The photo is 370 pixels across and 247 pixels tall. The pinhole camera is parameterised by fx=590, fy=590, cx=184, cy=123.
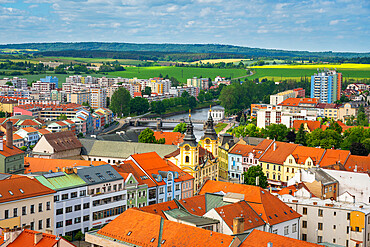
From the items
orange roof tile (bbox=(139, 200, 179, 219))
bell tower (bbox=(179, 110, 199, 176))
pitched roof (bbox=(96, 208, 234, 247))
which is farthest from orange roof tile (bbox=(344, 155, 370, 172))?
pitched roof (bbox=(96, 208, 234, 247))

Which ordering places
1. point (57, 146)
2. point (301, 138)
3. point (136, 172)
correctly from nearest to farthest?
1. point (136, 172)
2. point (57, 146)
3. point (301, 138)

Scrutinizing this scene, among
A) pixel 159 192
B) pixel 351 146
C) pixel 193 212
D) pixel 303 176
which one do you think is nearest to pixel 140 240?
pixel 193 212

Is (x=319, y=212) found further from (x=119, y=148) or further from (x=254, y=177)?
(x=119, y=148)

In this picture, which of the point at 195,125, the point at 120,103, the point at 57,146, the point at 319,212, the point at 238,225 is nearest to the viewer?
the point at 238,225

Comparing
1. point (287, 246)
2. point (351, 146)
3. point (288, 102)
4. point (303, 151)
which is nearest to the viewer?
point (287, 246)

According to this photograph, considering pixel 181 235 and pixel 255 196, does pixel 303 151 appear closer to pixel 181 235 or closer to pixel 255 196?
pixel 255 196

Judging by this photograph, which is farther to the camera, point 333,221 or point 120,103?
point 120,103

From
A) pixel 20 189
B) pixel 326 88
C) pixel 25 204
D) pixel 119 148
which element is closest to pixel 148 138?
pixel 119 148
